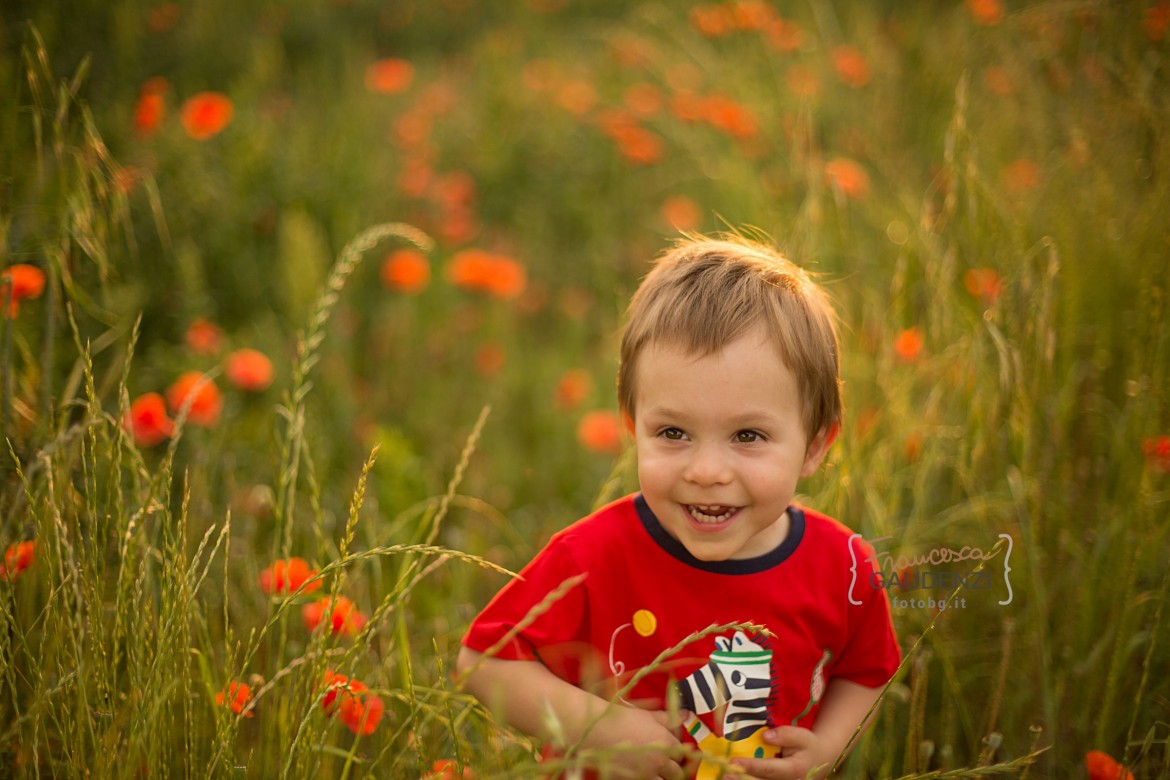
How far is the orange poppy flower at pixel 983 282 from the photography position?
1.88 meters

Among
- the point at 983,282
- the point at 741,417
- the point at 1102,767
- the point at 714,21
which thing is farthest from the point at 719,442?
the point at 714,21

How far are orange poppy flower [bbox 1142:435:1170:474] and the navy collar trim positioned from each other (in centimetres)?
79

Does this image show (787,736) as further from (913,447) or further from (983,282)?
(983,282)

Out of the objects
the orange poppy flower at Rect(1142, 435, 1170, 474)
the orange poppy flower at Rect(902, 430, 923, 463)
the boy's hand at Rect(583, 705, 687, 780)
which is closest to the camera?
the boy's hand at Rect(583, 705, 687, 780)

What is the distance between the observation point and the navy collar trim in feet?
4.02

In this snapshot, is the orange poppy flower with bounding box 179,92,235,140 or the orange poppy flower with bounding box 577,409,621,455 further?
the orange poppy flower with bounding box 179,92,235,140

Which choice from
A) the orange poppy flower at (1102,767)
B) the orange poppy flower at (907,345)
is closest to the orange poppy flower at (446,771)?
the orange poppy flower at (1102,767)

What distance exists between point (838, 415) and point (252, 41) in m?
4.10

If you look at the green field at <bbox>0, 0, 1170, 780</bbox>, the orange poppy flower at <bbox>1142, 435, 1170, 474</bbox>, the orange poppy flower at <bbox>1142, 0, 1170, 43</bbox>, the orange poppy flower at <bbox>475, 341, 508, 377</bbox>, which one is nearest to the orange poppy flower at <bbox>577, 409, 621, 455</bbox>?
the green field at <bbox>0, 0, 1170, 780</bbox>

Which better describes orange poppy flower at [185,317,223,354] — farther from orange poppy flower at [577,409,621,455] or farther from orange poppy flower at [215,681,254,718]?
orange poppy flower at [215,681,254,718]

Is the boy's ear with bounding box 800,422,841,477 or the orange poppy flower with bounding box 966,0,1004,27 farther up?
the orange poppy flower with bounding box 966,0,1004,27

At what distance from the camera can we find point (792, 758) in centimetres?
118

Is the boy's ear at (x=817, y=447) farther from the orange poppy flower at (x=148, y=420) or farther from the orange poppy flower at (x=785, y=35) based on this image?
the orange poppy flower at (x=785, y=35)

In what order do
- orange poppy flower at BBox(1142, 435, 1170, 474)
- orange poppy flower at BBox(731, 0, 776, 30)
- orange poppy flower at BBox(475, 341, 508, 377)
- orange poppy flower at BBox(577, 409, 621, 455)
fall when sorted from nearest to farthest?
orange poppy flower at BBox(1142, 435, 1170, 474), orange poppy flower at BBox(577, 409, 621, 455), orange poppy flower at BBox(475, 341, 508, 377), orange poppy flower at BBox(731, 0, 776, 30)
